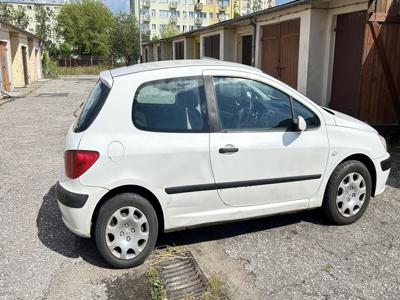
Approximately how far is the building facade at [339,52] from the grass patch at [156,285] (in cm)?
678

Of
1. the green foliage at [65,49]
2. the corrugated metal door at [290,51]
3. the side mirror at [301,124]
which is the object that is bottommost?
the side mirror at [301,124]

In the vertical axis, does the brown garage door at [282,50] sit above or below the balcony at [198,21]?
below

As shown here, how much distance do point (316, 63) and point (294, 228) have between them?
7523 mm

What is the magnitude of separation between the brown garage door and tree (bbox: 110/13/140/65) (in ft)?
136

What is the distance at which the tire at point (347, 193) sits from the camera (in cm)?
412

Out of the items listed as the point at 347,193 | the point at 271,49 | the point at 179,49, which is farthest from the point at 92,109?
the point at 179,49

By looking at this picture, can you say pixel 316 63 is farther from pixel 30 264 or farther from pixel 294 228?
pixel 30 264

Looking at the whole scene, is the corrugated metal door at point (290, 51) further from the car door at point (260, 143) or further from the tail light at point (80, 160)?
the tail light at point (80, 160)

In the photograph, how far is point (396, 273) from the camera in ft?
11.1

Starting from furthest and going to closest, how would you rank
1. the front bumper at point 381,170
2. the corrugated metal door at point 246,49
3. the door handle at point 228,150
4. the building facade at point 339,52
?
the corrugated metal door at point 246,49, the building facade at point 339,52, the front bumper at point 381,170, the door handle at point 228,150

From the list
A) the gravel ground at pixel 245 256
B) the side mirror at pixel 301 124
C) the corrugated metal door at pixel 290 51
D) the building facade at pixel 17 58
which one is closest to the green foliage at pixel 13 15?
the building facade at pixel 17 58

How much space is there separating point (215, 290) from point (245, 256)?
0.65 meters

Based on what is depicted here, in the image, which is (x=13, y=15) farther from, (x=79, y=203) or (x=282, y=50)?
(x=79, y=203)

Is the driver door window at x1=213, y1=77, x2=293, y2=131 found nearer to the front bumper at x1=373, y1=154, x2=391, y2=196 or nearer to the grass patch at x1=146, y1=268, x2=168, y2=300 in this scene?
the front bumper at x1=373, y1=154, x2=391, y2=196
